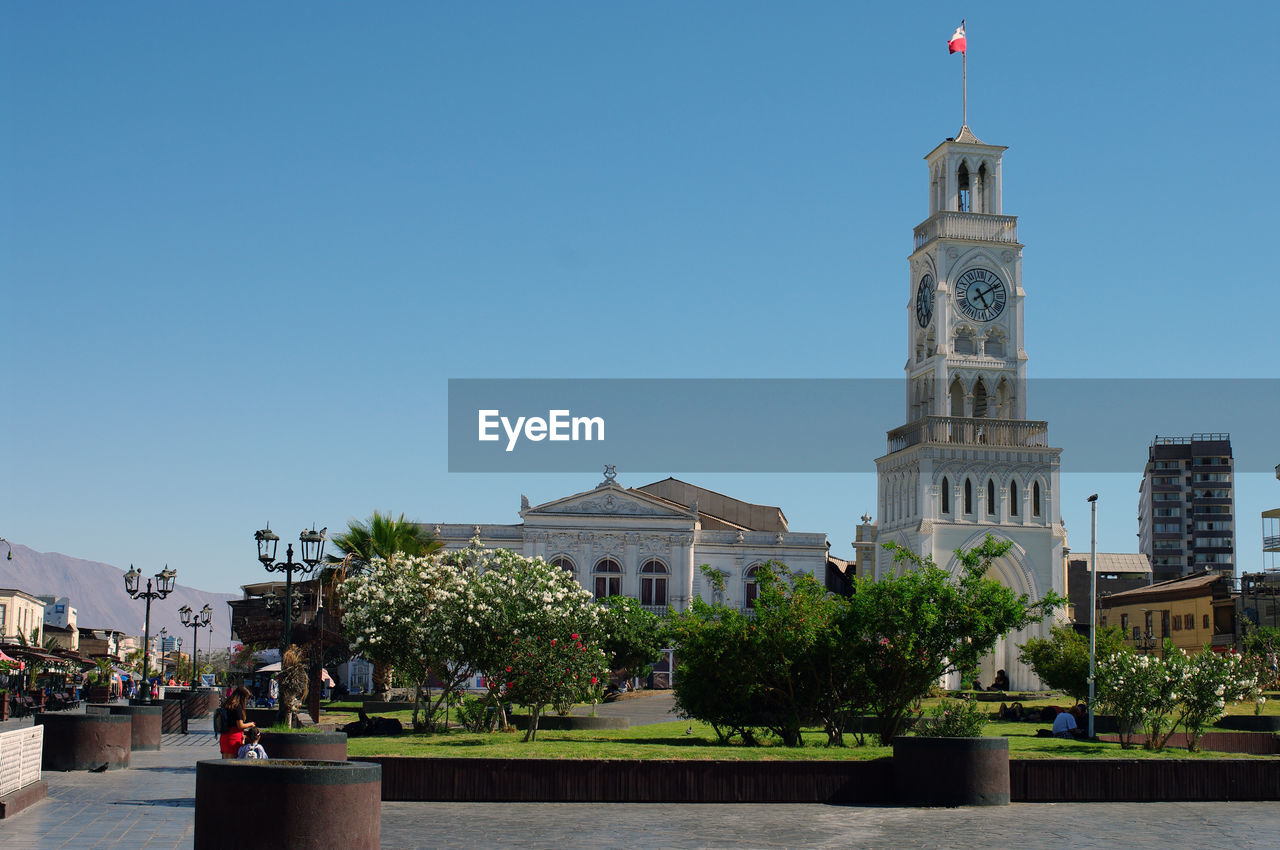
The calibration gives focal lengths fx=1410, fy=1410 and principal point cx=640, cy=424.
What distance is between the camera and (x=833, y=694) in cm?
2575

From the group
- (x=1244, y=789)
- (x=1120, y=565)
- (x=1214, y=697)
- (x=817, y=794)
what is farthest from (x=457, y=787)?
(x=1120, y=565)

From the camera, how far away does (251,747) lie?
54.2 ft

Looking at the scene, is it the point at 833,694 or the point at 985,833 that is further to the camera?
the point at 833,694

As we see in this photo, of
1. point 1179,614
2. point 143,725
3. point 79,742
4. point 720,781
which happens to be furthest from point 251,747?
point 1179,614

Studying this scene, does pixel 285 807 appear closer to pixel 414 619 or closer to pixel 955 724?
pixel 955 724

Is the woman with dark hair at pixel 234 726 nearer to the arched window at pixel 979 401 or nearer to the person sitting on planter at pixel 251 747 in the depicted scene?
the person sitting on planter at pixel 251 747

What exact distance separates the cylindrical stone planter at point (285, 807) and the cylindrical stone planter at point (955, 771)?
359 inches

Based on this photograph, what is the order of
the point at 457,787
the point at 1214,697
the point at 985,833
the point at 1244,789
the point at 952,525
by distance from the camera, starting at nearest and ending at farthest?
1. the point at 985,833
2. the point at 457,787
3. the point at 1244,789
4. the point at 1214,697
5. the point at 952,525

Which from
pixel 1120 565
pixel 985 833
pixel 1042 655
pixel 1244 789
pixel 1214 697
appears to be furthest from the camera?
pixel 1120 565

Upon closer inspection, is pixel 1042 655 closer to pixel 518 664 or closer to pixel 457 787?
pixel 518 664

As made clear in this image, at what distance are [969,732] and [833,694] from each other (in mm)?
5859

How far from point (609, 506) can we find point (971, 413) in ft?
64.3

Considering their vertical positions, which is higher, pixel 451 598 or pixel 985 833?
pixel 451 598

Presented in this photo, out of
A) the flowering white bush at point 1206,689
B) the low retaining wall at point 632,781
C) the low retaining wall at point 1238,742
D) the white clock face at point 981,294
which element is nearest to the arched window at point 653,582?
the white clock face at point 981,294
